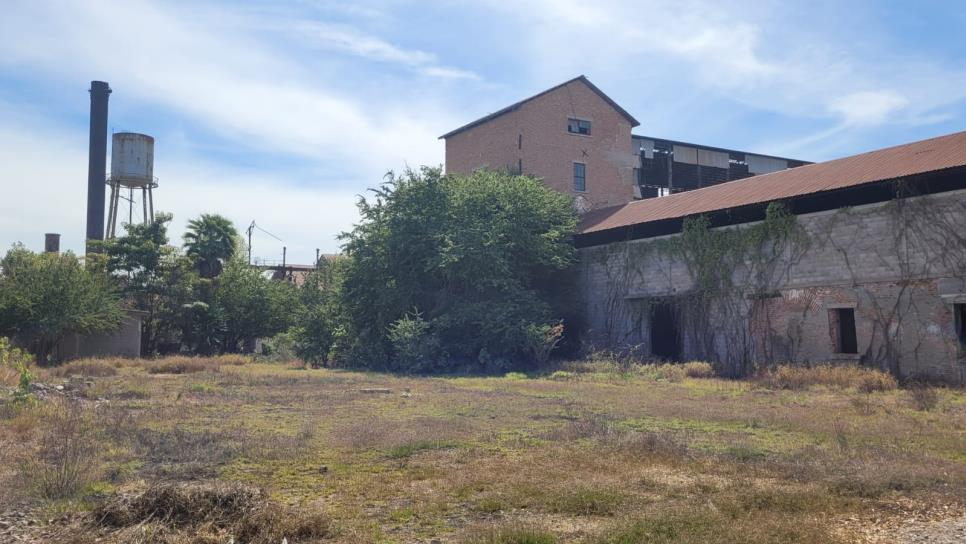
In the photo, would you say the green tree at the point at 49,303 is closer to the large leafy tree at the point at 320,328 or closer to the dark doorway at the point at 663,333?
the large leafy tree at the point at 320,328

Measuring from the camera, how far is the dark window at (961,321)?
18.9 meters

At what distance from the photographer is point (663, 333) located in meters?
28.1

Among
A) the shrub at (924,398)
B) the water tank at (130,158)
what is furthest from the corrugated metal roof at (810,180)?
the water tank at (130,158)

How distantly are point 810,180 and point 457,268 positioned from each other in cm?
1235

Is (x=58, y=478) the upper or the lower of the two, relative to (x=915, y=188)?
lower

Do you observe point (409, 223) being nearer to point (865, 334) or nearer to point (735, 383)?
point (735, 383)

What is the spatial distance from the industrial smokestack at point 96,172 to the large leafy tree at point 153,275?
647 centimetres

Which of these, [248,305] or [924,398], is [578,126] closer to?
[248,305]

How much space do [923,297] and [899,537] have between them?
1606cm

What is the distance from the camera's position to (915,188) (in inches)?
771

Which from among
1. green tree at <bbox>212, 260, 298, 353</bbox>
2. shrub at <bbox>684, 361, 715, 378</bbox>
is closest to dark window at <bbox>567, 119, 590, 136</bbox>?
green tree at <bbox>212, 260, 298, 353</bbox>

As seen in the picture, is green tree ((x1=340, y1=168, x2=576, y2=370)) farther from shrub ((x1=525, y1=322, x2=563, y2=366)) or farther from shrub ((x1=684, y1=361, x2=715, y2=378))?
shrub ((x1=684, y1=361, x2=715, y2=378))

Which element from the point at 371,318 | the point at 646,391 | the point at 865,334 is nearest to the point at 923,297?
the point at 865,334

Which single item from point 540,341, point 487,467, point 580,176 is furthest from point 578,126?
point 487,467
